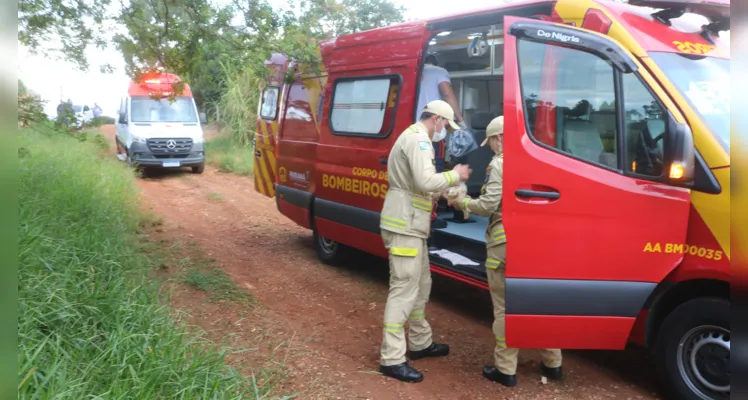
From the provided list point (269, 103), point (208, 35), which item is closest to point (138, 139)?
point (269, 103)

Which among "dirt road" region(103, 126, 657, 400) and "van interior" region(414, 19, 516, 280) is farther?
"van interior" region(414, 19, 516, 280)

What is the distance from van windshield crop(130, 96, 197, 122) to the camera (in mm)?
15399

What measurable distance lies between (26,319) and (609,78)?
3411 mm

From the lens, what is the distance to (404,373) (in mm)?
3994

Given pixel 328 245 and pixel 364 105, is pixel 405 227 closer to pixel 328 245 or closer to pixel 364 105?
pixel 364 105

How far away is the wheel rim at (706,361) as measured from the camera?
10.5 ft

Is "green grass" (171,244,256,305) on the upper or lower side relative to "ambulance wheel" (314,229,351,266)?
lower

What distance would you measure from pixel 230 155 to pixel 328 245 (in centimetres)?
1056

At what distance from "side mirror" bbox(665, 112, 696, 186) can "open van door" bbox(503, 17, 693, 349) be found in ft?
0.19

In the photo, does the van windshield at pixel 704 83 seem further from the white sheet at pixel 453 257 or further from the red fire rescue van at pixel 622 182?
the white sheet at pixel 453 257

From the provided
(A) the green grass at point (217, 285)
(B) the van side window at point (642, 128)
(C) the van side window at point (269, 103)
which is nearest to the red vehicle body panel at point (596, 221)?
(B) the van side window at point (642, 128)

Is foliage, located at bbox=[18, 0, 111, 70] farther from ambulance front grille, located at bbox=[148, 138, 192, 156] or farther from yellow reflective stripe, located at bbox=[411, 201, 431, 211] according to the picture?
ambulance front grille, located at bbox=[148, 138, 192, 156]

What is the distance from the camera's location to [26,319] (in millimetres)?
3082

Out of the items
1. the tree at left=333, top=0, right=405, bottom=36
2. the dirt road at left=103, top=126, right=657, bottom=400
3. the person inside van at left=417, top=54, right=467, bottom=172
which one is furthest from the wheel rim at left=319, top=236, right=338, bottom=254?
the tree at left=333, top=0, right=405, bottom=36
